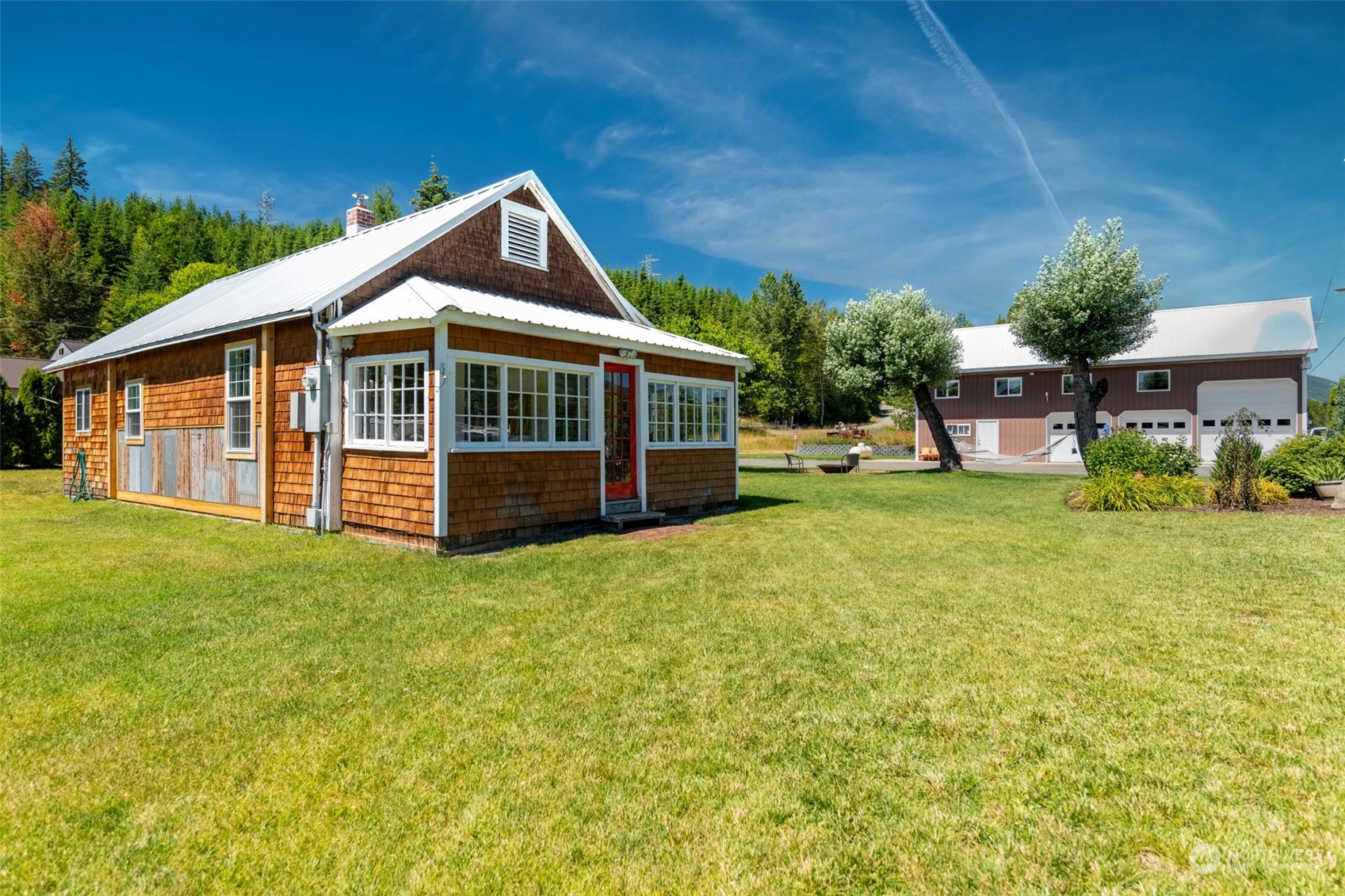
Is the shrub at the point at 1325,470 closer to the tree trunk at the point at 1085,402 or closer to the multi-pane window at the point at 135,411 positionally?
the tree trunk at the point at 1085,402

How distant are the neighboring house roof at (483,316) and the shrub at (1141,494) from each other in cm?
741

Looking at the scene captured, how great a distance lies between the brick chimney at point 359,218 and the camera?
550 inches

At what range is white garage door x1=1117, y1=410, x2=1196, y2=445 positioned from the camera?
93.3 feet

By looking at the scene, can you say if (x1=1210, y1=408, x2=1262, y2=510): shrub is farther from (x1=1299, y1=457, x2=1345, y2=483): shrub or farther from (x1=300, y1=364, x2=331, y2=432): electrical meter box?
(x1=300, y1=364, x2=331, y2=432): electrical meter box

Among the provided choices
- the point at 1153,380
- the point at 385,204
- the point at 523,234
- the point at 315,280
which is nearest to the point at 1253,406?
the point at 1153,380

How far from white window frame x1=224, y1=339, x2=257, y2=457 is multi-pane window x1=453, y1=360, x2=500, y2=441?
429cm

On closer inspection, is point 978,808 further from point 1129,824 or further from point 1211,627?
point 1211,627

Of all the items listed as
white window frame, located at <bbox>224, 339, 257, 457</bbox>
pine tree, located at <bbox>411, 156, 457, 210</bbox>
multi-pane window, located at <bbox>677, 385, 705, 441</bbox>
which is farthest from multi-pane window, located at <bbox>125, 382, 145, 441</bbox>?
pine tree, located at <bbox>411, 156, 457, 210</bbox>

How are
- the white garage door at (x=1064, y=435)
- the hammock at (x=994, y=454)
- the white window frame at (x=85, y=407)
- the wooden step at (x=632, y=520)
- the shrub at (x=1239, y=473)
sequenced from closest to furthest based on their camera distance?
1. the wooden step at (x=632, y=520)
2. the shrub at (x=1239, y=473)
3. the white window frame at (x=85, y=407)
4. the hammock at (x=994, y=454)
5. the white garage door at (x=1064, y=435)

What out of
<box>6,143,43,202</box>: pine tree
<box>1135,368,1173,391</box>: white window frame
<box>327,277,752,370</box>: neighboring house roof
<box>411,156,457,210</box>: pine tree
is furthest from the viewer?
<box>6,143,43,202</box>: pine tree

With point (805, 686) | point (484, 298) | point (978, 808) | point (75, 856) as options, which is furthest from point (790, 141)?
point (75, 856)

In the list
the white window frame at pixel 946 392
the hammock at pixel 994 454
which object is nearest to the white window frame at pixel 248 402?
the hammock at pixel 994 454

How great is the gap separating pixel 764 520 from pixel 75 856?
9171 mm

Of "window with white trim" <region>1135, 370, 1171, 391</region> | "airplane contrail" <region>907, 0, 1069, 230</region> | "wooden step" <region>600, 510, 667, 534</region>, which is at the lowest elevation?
"wooden step" <region>600, 510, 667, 534</region>
